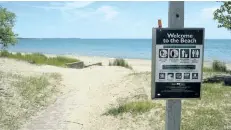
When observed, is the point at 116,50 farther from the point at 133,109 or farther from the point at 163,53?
the point at 163,53

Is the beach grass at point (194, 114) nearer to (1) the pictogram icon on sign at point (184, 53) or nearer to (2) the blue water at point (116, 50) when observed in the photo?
(1) the pictogram icon on sign at point (184, 53)

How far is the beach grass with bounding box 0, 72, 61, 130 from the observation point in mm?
7578

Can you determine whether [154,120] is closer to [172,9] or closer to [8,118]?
[8,118]

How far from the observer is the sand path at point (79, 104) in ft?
24.0

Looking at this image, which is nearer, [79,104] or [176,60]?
[176,60]

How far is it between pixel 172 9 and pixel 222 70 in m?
15.2

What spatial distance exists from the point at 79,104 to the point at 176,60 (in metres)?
5.93

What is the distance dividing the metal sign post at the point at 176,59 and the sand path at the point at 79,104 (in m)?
3.67

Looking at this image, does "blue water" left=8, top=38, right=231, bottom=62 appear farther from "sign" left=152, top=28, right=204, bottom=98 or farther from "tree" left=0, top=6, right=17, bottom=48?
"sign" left=152, top=28, right=204, bottom=98

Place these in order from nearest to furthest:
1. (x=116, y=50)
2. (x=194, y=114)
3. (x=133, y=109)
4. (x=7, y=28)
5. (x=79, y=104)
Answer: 1. (x=194, y=114)
2. (x=133, y=109)
3. (x=79, y=104)
4. (x=7, y=28)
5. (x=116, y=50)

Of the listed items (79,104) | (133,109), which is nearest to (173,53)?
(133,109)

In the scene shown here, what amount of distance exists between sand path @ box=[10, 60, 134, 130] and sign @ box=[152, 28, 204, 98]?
3.68m

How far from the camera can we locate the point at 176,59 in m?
3.66

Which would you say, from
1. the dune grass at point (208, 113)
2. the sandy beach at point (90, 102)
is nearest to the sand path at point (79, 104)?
the sandy beach at point (90, 102)
